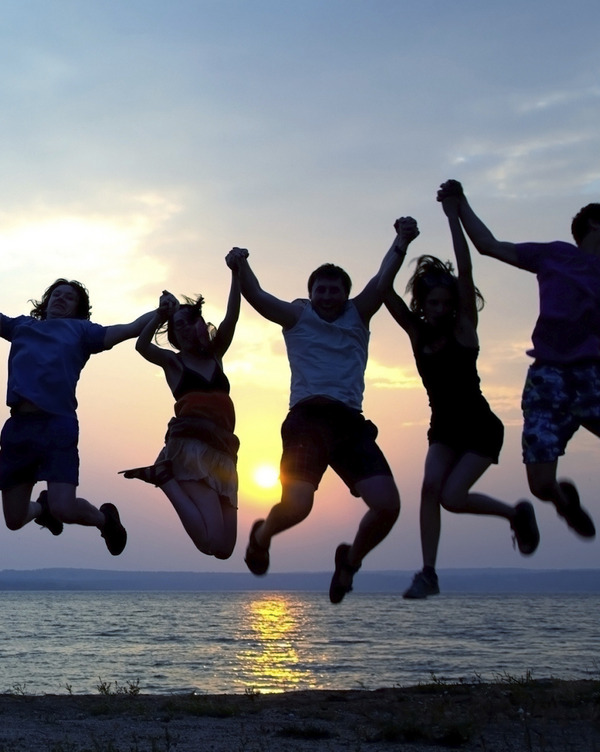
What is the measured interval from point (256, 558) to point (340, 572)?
0.78m

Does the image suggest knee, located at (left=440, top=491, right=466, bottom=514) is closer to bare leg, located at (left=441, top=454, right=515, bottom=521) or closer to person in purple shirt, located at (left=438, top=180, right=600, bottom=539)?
bare leg, located at (left=441, top=454, right=515, bottom=521)

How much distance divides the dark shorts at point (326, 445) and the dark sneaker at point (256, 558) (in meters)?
0.79

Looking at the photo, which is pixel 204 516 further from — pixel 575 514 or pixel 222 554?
pixel 575 514

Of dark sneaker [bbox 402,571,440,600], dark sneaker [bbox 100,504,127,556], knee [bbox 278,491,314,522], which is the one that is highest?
knee [bbox 278,491,314,522]

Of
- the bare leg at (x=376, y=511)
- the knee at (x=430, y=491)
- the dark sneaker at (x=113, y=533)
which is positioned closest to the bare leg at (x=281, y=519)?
the bare leg at (x=376, y=511)

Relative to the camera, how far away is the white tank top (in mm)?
7199

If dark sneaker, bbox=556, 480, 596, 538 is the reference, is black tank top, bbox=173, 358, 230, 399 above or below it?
above

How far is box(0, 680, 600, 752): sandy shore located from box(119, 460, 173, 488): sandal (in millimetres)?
8129

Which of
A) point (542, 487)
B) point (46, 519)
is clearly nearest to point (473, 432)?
point (542, 487)

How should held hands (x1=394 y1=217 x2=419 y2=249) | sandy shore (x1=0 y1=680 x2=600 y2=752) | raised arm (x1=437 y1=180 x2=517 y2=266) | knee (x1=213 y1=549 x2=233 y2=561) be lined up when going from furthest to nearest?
1. sandy shore (x1=0 y1=680 x2=600 y2=752)
2. knee (x1=213 y1=549 x2=233 y2=561)
3. held hands (x1=394 y1=217 x2=419 y2=249)
4. raised arm (x1=437 y1=180 x2=517 y2=266)

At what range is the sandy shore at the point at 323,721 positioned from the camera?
56.7 feet

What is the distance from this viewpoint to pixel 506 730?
755 inches

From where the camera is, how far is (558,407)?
650cm

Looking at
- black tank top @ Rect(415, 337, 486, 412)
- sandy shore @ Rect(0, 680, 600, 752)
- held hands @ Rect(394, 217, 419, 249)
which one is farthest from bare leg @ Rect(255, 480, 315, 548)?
sandy shore @ Rect(0, 680, 600, 752)
